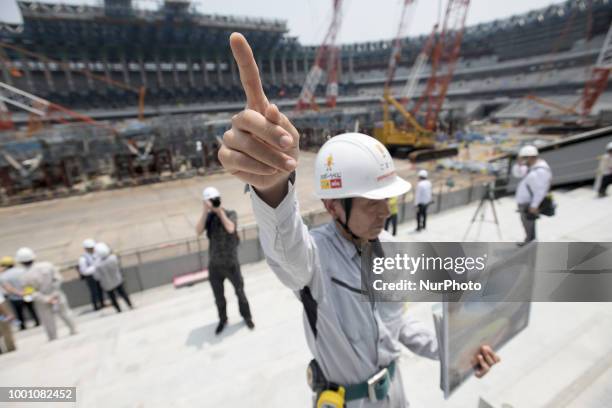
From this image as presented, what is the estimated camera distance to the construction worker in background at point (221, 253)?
12.1 ft

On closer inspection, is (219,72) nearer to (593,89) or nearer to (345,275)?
(593,89)

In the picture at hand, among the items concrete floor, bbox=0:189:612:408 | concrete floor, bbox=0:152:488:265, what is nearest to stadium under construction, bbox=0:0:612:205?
concrete floor, bbox=0:152:488:265

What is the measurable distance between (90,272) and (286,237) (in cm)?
638

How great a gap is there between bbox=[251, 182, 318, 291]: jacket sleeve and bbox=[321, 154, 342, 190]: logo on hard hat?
39 cm

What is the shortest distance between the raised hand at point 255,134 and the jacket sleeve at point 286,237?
167mm

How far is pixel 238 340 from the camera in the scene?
10.8ft

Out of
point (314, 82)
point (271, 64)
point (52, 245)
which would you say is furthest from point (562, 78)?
point (52, 245)

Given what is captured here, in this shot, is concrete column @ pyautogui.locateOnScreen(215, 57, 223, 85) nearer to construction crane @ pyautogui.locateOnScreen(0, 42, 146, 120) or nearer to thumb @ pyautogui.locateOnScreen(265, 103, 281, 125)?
construction crane @ pyautogui.locateOnScreen(0, 42, 146, 120)

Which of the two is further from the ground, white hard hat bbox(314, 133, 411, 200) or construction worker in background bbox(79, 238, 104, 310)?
white hard hat bbox(314, 133, 411, 200)

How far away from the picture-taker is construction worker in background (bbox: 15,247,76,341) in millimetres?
4434

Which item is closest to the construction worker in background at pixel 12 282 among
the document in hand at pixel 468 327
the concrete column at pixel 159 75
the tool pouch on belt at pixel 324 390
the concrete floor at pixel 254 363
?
the concrete floor at pixel 254 363

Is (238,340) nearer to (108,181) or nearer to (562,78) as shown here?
(108,181)

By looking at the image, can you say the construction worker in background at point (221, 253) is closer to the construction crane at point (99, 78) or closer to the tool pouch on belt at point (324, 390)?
the tool pouch on belt at point (324, 390)

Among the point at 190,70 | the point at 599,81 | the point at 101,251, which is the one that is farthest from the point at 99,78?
the point at 599,81
